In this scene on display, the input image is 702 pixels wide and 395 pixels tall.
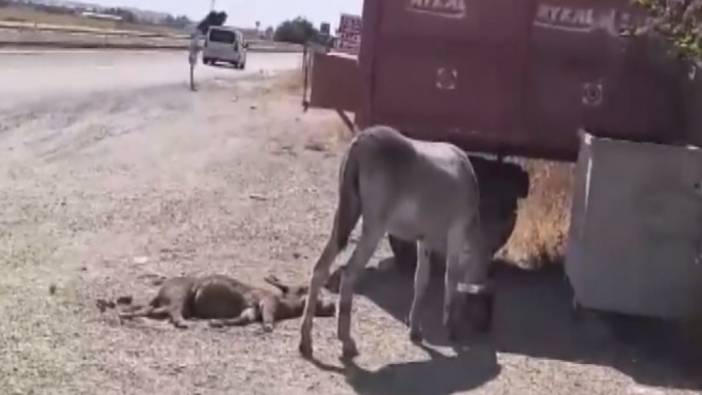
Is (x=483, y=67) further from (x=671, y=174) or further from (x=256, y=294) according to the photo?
(x=256, y=294)

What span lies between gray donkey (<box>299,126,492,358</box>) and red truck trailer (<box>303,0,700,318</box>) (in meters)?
2.12

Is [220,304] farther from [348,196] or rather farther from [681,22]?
[681,22]

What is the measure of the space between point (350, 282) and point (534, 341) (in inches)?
69.3

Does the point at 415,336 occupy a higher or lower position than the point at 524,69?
lower

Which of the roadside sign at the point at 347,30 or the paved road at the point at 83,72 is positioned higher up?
the roadside sign at the point at 347,30

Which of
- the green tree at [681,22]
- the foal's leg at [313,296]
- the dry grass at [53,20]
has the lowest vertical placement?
the dry grass at [53,20]

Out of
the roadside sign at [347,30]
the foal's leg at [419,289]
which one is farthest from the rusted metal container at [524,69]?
the roadside sign at [347,30]

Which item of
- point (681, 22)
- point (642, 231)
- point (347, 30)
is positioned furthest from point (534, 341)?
point (347, 30)

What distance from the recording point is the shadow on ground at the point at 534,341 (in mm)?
9062

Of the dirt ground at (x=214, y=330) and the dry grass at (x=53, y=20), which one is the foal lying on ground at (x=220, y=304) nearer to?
the dirt ground at (x=214, y=330)

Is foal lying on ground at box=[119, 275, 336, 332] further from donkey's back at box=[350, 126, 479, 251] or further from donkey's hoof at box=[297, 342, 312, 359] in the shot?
donkey's back at box=[350, 126, 479, 251]

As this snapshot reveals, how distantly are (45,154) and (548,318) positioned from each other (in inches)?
409

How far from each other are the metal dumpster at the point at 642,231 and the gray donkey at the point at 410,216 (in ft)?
2.99

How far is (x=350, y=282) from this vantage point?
31.2 ft
